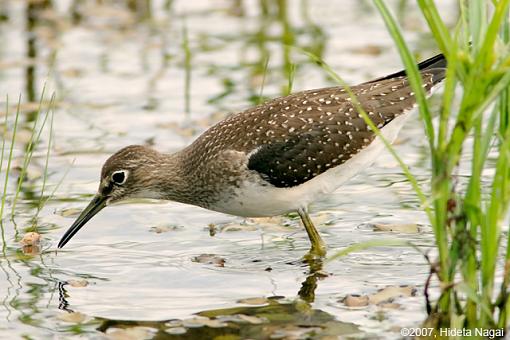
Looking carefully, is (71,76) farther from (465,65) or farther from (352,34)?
(465,65)

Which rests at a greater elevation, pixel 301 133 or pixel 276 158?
pixel 301 133

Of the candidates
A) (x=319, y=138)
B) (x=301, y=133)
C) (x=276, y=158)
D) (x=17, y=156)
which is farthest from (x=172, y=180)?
(x=17, y=156)

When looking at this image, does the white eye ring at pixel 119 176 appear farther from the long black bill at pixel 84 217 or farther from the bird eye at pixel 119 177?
the long black bill at pixel 84 217

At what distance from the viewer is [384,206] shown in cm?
1144

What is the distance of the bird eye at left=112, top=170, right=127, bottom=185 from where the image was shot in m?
10.5

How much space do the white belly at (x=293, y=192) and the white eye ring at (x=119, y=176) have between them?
985mm

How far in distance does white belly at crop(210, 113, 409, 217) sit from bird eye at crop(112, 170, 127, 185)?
991mm

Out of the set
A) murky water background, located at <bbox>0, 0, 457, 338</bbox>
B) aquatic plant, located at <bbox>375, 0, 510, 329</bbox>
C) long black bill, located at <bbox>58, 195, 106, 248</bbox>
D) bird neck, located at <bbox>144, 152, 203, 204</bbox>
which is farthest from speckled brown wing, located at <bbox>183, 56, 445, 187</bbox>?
aquatic plant, located at <bbox>375, 0, 510, 329</bbox>

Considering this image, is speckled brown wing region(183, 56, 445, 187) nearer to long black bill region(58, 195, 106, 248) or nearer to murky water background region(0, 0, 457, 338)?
murky water background region(0, 0, 457, 338)

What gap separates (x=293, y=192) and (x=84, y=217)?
2.08 metres

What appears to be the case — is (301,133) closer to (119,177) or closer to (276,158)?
(276,158)

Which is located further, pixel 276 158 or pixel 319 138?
pixel 319 138

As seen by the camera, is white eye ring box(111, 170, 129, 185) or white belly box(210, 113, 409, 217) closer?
white belly box(210, 113, 409, 217)

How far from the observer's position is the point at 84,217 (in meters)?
10.5
